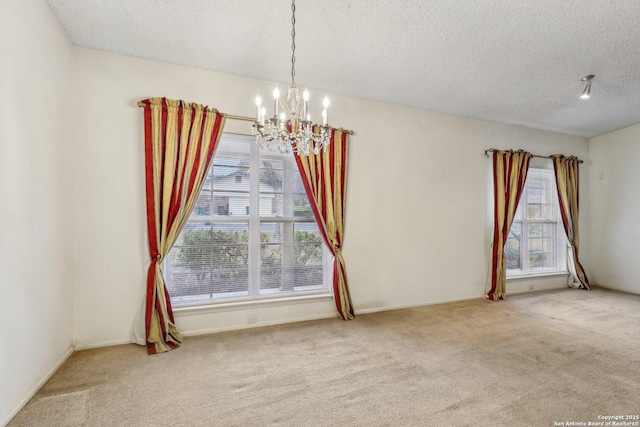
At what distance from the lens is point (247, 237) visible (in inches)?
137

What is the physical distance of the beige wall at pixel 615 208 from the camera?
205 inches

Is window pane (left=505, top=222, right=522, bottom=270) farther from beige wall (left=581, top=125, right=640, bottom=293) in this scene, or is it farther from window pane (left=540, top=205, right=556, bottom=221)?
beige wall (left=581, top=125, right=640, bottom=293)

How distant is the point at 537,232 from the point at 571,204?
779mm

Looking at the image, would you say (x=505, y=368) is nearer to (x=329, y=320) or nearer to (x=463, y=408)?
(x=463, y=408)

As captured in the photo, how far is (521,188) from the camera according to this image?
492 cm

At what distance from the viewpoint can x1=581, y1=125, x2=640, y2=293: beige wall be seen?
5.21 meters

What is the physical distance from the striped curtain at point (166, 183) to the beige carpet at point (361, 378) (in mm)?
291

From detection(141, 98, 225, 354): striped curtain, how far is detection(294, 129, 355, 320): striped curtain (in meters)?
1.29

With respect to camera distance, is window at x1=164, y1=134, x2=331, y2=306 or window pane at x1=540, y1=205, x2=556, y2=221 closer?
window at x1=164, y1=134, x2=331, y2=306

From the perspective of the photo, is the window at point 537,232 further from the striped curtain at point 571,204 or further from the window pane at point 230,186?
the window pane at point 230,186

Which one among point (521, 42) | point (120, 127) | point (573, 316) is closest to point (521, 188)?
point (573, 316)

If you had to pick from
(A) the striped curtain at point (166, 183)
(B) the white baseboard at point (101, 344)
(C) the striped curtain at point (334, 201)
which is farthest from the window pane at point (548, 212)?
(B) the white baseboard at point (101, 344)

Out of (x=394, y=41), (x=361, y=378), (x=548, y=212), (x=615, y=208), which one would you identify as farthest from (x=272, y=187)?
(x=615, y=208)

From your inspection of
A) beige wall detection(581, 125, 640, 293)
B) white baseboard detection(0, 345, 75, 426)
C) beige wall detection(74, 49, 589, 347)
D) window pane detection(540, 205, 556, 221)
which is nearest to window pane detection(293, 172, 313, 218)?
beige wall detection(74, 49, 589, 347)
